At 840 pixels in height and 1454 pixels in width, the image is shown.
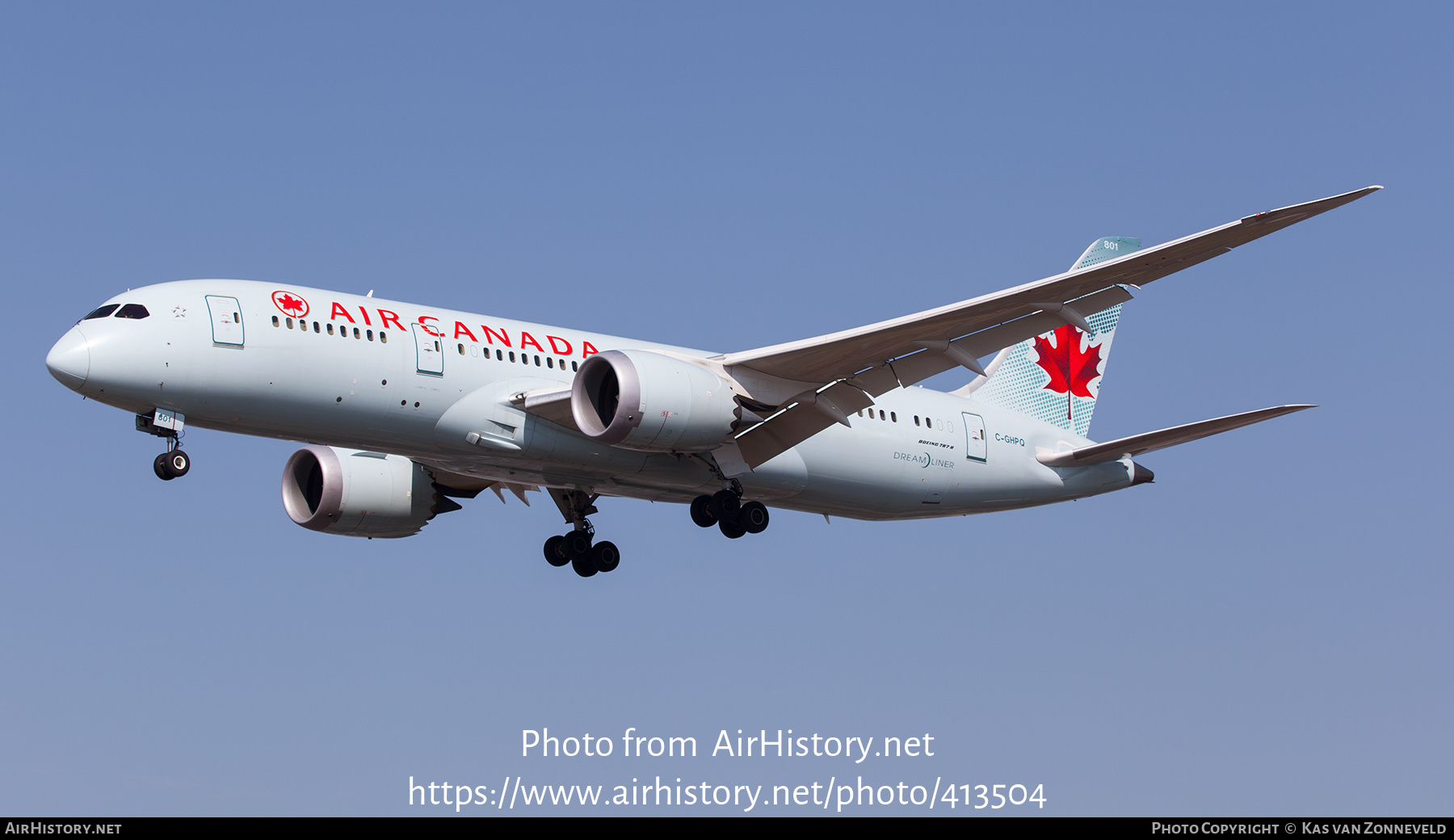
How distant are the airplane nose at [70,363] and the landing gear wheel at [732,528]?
39.4 ft

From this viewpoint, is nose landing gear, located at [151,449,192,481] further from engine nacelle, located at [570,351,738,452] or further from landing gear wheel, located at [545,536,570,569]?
landing gear wheel, located at [545,536,570,569]

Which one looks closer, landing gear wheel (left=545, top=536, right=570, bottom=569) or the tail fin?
landing gear wheel (left=545, top=536, right=570, bottom=569)

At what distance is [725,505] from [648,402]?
12.7 ft

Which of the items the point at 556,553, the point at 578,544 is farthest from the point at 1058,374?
the point at 556,553

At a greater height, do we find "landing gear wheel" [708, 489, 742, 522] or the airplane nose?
"landing gear wheel" [708, 489, 742, 522]

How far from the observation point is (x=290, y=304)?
90.0 ft

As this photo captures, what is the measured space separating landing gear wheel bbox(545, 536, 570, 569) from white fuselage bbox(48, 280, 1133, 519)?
311 cm

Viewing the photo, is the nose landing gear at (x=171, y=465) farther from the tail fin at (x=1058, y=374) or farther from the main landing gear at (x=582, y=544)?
the tail fin at (x=1058, y=374)

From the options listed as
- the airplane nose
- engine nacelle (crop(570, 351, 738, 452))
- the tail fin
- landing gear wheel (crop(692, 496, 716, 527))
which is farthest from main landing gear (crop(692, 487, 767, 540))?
the airplane nose

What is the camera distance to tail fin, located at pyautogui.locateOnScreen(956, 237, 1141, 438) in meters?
37.6

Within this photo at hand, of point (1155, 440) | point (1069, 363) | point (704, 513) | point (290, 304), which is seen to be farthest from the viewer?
point (1069, 363)

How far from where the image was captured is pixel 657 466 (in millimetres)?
31078

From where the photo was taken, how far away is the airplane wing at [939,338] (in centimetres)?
2519

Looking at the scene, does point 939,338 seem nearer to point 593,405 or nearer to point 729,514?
point 729,514
